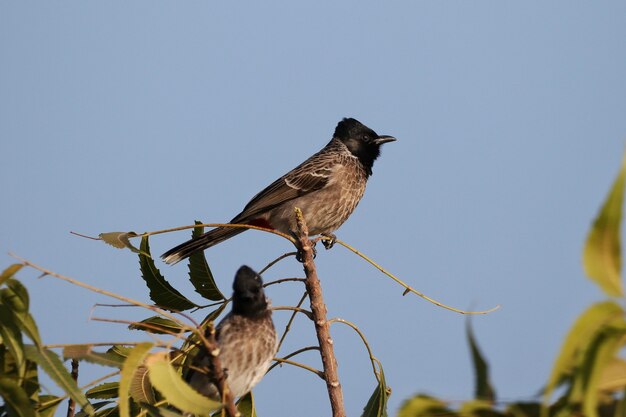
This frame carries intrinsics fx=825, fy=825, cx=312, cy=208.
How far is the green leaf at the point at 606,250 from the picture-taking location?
4.51 feet

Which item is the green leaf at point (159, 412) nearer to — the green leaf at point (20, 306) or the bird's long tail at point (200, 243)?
the green leaf at point (20, 306)

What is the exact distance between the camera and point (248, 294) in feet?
13.8

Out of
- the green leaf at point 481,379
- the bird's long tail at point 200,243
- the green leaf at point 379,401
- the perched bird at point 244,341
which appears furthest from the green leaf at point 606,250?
the bird's long tail at point 200,243

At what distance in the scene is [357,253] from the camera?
385cm

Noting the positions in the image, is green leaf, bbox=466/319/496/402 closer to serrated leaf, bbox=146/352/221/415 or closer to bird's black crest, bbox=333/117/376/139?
serrated leaf, bbox=146/352/221/415

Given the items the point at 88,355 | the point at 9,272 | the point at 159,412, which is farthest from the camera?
the point at 159,412

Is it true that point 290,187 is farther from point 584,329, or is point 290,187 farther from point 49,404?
point 584,329

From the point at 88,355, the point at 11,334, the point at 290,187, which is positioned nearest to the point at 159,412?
the point at 88,355

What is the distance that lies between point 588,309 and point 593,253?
10 centimetres

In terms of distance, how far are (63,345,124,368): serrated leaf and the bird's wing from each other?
14.1ft

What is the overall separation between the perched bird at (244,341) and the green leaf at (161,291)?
254 mm

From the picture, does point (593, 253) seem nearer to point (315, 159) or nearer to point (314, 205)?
point (314, 205)

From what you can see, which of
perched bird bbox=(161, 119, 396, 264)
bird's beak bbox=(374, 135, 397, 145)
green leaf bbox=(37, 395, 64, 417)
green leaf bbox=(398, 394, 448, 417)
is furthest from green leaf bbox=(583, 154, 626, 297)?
bird's beak bbox=(374, 135, 397, 145)

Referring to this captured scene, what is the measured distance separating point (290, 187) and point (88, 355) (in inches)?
185
